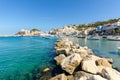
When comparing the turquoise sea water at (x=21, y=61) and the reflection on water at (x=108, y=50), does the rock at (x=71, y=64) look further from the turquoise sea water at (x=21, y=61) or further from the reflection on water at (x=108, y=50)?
the reflection on water at (x=108, y=50)

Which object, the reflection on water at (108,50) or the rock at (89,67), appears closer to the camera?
the rock at (89,67)

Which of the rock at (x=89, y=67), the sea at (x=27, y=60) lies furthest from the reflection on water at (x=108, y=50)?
the rock at (x=89, y=67)

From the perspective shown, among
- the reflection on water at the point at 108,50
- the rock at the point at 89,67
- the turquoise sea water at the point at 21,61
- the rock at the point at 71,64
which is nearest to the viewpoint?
the rock at the point at 89,67

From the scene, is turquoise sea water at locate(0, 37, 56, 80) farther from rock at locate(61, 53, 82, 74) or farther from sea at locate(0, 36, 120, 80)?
rock at locate(61, 53, 82, 74)

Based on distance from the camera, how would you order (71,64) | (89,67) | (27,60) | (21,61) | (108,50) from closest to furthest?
(89,67), (71,64), (21,61), (27,60), (108,50)

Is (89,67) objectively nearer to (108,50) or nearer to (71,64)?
(71,64)

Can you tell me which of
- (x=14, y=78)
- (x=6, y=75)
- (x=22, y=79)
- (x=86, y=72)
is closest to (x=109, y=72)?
(x=86, y=72)

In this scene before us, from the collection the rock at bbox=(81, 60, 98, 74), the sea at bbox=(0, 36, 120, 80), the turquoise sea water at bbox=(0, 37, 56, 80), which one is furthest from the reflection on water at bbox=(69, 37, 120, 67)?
the turquoise sea water at bbox=(0, 37, 56, 80)

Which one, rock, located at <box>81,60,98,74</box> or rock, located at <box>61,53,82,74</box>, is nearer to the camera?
rock, located at <box>81,60,98,74</box>

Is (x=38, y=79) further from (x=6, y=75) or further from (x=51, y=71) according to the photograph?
(x=6, y=75)

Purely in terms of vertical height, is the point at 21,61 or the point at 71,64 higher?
the point at 71,64

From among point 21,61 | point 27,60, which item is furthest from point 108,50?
point 21,61

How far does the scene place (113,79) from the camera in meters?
9.29

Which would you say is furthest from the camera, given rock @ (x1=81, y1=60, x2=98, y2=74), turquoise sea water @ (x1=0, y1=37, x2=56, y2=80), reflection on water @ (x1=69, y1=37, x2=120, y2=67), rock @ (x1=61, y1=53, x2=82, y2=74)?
reflection on water @ (x1=69, y1=37, x2=120, y2=67)
